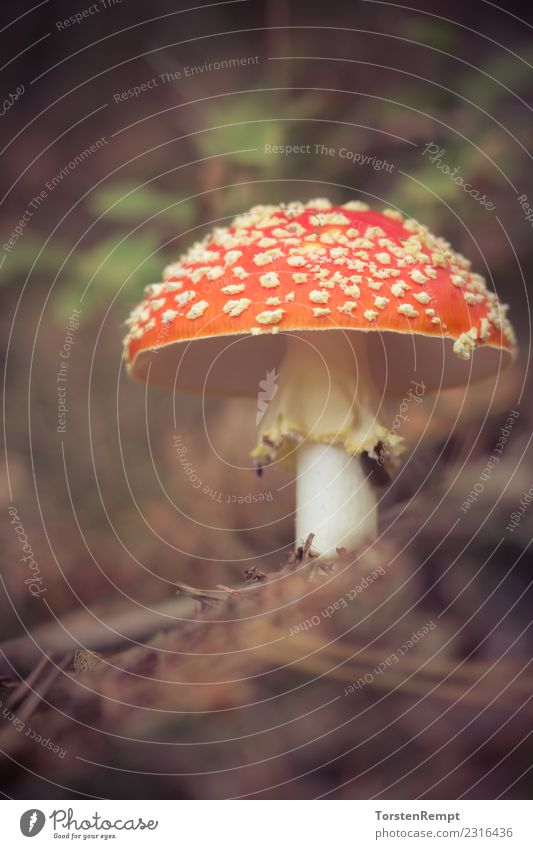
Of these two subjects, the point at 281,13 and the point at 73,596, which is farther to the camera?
the point at 73,596

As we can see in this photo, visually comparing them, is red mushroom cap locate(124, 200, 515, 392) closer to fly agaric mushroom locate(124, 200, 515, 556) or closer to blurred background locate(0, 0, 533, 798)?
fly agaric mushroom locate(124, 200, 515, 556)

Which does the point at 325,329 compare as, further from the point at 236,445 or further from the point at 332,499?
the point at 236,445

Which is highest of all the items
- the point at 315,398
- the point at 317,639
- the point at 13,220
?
the point at 13,220

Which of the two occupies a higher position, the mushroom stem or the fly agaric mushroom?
the fly agaric mushroom

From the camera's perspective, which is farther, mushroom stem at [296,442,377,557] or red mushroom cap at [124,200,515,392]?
mushroom stem at [296,442,377,557]

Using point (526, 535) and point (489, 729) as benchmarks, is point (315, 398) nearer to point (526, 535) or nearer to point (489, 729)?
point (526, 535)

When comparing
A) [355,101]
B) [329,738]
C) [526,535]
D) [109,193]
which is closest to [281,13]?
[355,101]

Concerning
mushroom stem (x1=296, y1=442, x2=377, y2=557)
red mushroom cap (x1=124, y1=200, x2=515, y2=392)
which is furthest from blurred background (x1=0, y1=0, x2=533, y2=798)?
red mushroom cap (x1=124, y1=200, x2=515, y2=392)
